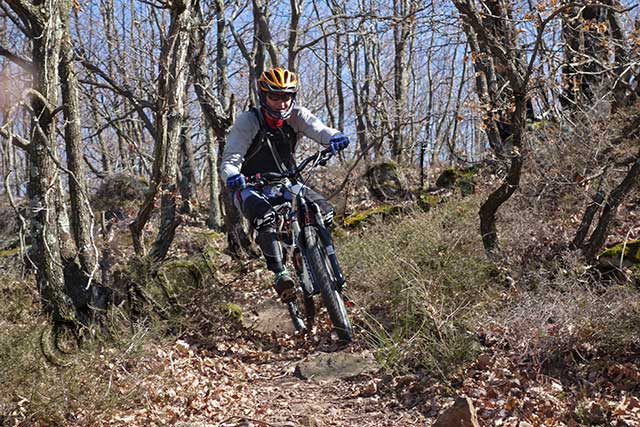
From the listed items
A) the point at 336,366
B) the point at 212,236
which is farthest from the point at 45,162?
the point at 212,236

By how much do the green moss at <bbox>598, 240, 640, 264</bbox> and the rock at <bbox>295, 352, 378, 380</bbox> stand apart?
2400 mm

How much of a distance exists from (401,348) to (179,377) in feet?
5.99

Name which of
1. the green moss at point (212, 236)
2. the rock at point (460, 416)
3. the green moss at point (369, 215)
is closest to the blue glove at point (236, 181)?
the rock at point (460, 416)

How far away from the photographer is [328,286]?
5355 millimetres

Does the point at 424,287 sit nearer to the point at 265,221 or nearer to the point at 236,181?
the point at 265,221

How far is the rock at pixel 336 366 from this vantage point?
489 centimetres

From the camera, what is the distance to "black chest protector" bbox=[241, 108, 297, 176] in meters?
5.93

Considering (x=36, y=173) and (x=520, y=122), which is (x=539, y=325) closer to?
(x=520, y=122)

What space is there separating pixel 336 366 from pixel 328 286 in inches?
28.3

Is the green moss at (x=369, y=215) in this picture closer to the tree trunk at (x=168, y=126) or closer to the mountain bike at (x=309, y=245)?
the tree trunk at (x=168, y=126)

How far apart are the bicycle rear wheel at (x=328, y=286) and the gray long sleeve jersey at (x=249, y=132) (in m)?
1.01

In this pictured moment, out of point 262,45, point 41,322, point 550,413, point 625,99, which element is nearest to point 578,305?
point 550,413

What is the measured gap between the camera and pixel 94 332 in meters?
5.20

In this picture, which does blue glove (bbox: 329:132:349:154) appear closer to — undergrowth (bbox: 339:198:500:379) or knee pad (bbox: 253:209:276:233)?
knee pad (bbox: 253:209:276:233)
